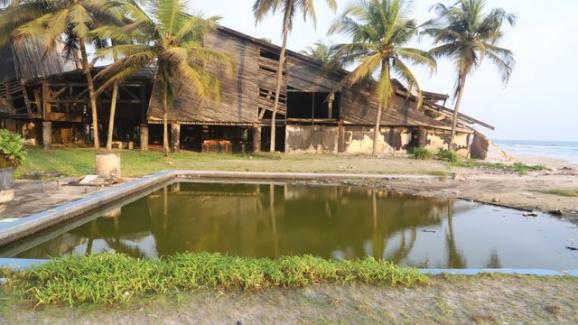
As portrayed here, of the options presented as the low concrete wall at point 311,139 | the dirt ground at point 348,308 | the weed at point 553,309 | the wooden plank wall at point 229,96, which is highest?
the wooden plank wall at point 229,96

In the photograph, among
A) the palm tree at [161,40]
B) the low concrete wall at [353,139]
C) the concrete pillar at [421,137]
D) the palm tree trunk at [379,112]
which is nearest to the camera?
the palm tree at [161,40]

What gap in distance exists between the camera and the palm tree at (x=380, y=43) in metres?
21.3

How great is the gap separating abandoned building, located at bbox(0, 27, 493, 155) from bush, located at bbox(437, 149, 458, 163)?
1.50 m

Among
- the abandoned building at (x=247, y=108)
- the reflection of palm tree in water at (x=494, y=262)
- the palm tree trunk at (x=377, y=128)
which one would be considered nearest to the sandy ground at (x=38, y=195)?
the reflection of palm tree in water at (x=494, y=262)

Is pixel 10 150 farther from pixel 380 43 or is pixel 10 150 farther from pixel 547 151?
pixel 547 151

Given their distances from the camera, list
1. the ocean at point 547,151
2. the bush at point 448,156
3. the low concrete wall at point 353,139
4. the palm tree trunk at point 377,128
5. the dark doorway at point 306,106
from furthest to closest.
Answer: the ocean at point 547,151
the dark doorway at point 306,106
the low concrete wall at point 353,139
the palm tree trunk at point 377,128
the bush at point 448,156

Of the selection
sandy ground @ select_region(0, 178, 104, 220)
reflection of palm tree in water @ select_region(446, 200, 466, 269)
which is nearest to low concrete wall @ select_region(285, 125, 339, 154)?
sandy ground @ select_region(0, 178, 104, 220)

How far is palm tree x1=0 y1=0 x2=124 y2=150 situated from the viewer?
709 inches

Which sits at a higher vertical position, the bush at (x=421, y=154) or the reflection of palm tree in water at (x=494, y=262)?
the bush at (x=421, y=154)

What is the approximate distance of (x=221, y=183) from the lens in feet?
42.0

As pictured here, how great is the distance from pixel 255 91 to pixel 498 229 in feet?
59.2

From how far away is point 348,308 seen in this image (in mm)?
3428

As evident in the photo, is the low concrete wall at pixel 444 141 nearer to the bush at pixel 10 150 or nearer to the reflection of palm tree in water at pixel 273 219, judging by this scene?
the reflection of palm tree in water at pixel 273 219

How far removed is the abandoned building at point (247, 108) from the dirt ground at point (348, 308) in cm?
2002
